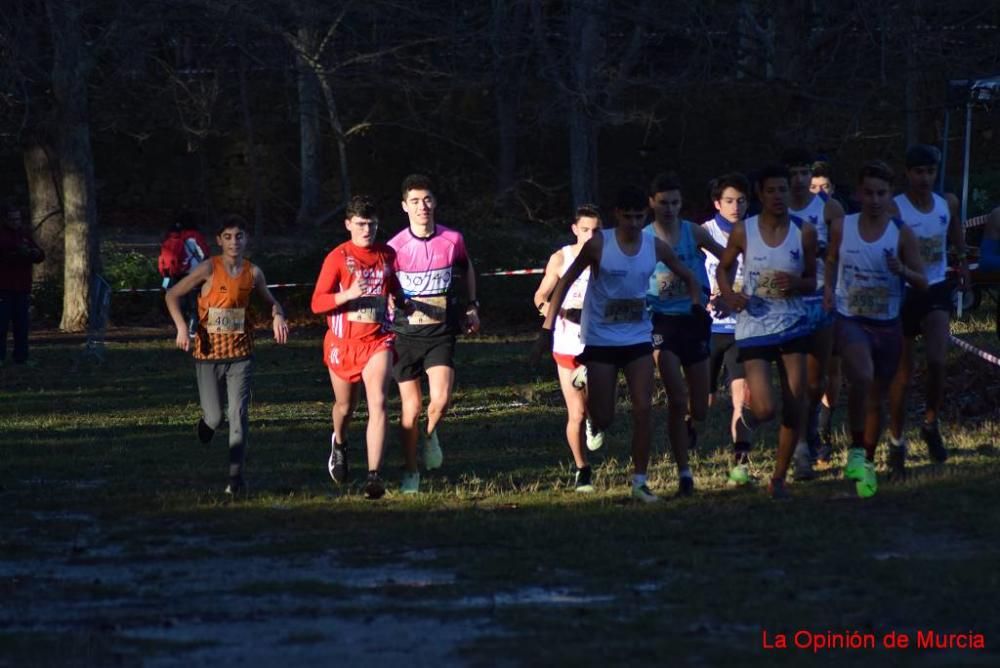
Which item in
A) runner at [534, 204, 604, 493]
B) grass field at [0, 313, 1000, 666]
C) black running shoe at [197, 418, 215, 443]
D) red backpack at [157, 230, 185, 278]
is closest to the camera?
grass field at [0, 313, 1000, 666]

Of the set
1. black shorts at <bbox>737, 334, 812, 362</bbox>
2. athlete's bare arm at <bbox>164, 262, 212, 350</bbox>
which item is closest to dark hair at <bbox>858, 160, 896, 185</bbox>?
black shorts at <bbox>737, 334, 812, 362</bbox>

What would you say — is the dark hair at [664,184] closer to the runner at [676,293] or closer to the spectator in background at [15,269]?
the runner at [676,293]

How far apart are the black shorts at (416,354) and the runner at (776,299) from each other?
212cm

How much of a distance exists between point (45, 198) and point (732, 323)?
19602 millimetres

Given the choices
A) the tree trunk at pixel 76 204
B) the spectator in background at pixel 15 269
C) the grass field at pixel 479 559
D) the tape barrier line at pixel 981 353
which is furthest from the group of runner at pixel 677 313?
the tree trunk at pixel 76 204

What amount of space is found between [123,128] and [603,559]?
105 ft

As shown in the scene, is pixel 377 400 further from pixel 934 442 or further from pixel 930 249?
pixel 934 442

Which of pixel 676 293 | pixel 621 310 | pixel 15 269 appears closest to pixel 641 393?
pixel 621 310

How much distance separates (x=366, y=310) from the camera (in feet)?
37.7

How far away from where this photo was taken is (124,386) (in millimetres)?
20078

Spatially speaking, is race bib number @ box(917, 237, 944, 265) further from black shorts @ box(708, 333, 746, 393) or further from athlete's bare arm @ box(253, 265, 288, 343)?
athlete's bare arm @ box(253, 265, 288, 343)

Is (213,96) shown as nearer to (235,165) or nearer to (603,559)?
(235,165)

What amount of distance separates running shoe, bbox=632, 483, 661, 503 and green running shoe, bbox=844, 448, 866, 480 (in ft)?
3.58

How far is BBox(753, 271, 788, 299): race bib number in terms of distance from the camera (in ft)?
34.6
